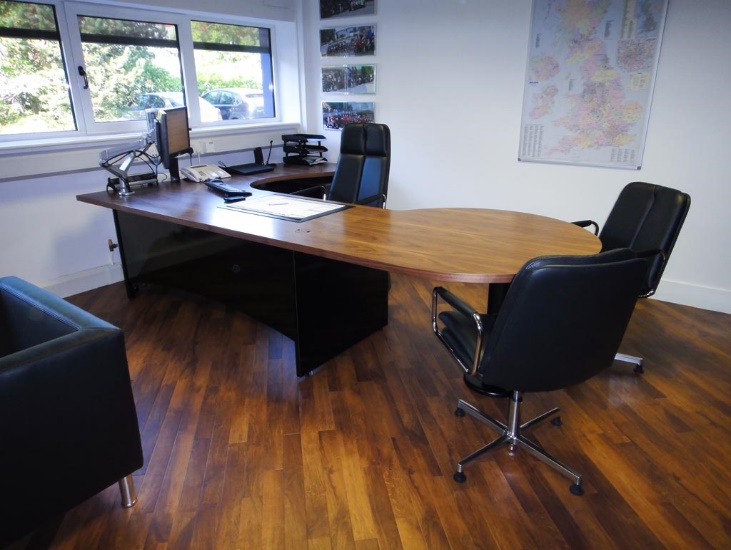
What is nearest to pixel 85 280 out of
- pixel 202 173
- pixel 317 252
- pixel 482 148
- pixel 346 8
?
pixel 202 173

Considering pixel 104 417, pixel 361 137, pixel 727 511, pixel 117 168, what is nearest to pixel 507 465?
pixel 727 511

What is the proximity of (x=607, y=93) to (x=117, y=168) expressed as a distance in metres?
3.34

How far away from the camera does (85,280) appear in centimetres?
380

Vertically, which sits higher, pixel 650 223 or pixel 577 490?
pixel 650 223

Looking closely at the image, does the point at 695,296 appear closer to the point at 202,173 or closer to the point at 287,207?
the point at 287,207

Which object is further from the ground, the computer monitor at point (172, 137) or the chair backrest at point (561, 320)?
the computer monitor at point (172, 137)

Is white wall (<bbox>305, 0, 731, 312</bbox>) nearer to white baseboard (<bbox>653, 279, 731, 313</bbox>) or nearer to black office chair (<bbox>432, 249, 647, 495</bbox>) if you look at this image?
white baseboard (<bbox>653, 279, 731, 313</bbox>)

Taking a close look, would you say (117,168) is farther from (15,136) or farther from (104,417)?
(104,417)

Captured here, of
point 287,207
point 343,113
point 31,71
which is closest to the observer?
point 287,207

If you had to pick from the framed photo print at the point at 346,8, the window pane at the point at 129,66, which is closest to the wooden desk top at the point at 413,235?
the window pane at the point at 129,66

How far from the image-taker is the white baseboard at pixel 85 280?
11.9 feet

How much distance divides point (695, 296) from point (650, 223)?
1.34 metres

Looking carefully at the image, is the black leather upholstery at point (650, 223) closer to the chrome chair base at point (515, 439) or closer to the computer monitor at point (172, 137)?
the chrome chair base at point (515, 439)

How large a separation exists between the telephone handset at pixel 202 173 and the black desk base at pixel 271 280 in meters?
0.51
